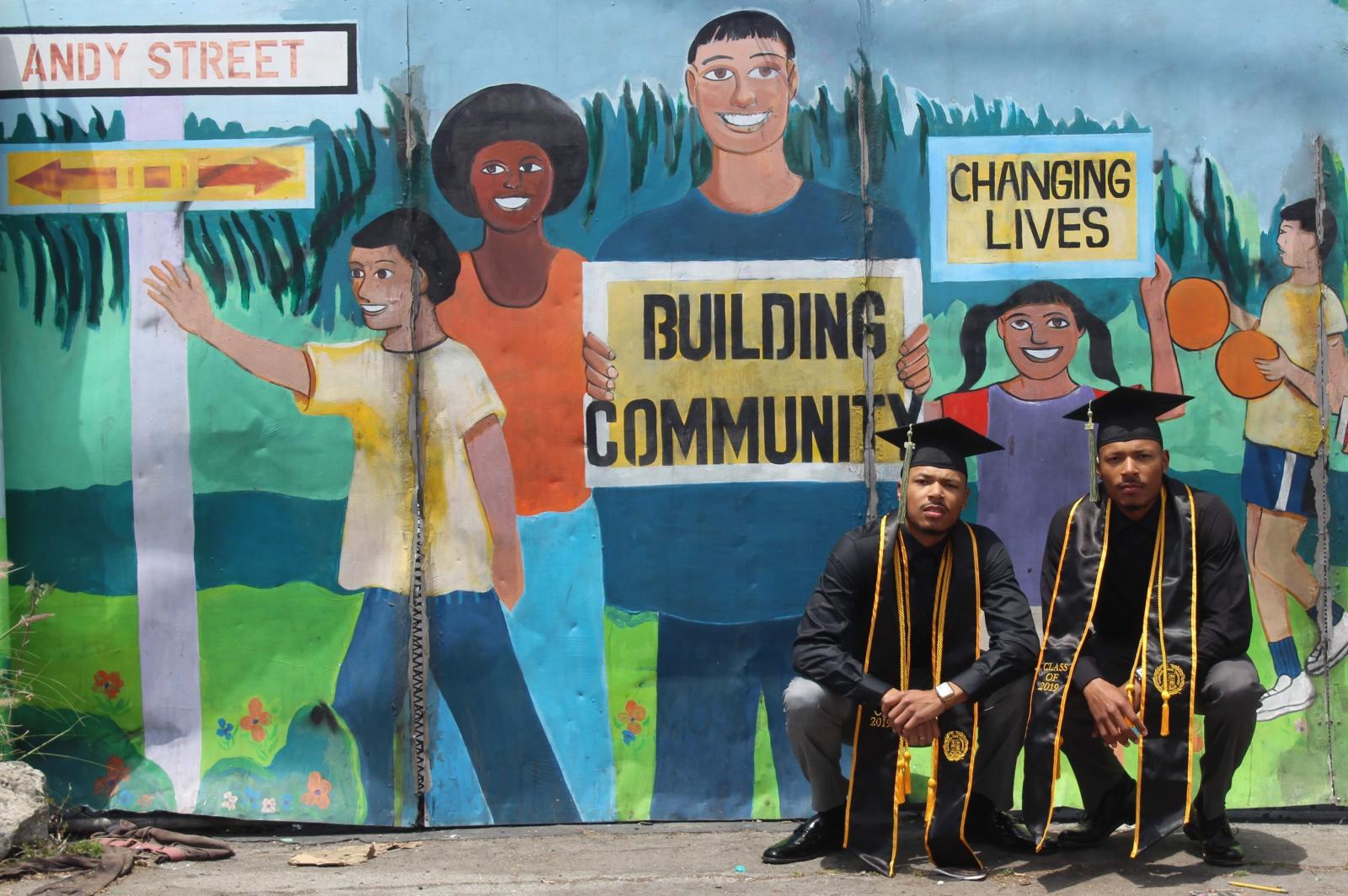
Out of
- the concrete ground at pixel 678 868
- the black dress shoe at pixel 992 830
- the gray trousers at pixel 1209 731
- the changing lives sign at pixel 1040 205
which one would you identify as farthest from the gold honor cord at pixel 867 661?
the changing lives sign at pixel 1040 205

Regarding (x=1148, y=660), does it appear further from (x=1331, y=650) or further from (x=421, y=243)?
(x=421, y=243)

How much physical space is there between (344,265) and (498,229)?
1.95 feet

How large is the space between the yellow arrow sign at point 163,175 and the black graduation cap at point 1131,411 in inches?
118

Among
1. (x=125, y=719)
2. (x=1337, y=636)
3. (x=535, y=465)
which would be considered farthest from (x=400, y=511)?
(x=1337, y=636)

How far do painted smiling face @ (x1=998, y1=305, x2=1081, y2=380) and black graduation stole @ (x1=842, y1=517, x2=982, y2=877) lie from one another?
Answer: 0.90 m

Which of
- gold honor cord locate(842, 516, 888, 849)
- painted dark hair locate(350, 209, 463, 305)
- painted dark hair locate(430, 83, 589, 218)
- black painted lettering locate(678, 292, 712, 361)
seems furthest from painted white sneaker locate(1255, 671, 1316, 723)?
painted dark hair locate(350, 209, 463, 305)

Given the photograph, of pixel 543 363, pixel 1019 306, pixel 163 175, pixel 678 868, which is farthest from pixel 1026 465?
pixel 163 175

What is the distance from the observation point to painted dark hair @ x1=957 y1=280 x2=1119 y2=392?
5453 mm

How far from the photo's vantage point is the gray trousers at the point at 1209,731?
4598mm

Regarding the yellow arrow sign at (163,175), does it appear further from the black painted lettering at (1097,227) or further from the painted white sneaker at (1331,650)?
the painted white sneaker at (1331,650)

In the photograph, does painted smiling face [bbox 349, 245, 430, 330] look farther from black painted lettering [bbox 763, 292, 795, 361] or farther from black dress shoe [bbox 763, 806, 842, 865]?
black dress shoe [bbox 763, 806, 842, 865]

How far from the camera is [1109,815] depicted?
4910 millimetres

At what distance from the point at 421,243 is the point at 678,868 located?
2480 mm

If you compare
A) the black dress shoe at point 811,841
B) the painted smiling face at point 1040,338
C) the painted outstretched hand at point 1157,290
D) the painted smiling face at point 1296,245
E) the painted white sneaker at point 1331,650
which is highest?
the painted smiling face at point 1296,245
